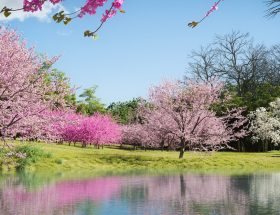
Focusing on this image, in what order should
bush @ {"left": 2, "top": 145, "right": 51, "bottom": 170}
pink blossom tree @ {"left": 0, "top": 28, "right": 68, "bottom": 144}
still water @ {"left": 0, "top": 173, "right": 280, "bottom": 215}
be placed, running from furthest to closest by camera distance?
bush @ {"left": 2, "top": 145, "right": 51, "bottom": 170} → pink blossom tree @ {"left": 0, "top": 28, "right": 68, "bottom": 144} → still water @ {"left": 0, "top": 173, "right": 280, "bottom": 215}

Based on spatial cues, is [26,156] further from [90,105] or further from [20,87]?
[90,105]

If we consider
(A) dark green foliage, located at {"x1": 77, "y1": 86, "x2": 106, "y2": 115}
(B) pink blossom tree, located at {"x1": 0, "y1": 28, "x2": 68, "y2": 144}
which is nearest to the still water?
(B) pink blossom tree, located at {"x1": 0, "y1": 28, "x2": 68, "y2": 144}

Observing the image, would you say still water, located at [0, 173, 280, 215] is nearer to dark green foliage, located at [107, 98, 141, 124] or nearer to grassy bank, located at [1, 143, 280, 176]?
grassy bank, located at [1, 143, 280, 176]

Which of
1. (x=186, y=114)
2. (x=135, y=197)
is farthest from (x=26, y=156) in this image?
(x=135, y=197)

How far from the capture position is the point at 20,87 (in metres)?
18.6

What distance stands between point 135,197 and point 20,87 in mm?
6378

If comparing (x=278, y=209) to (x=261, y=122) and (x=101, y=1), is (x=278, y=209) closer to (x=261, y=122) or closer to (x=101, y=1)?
(x=101, y=1)

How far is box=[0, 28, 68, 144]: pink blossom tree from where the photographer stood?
18.2 meters

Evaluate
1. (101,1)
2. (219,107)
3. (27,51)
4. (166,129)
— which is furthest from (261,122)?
(101,1)

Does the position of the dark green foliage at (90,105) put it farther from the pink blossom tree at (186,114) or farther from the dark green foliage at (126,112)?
the pink blossom tree at (186,114)

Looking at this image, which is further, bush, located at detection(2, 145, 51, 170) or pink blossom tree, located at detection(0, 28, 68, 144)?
bush, located at detection(2, 145, 51, 170)

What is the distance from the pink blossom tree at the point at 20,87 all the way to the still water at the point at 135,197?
3.08 meters

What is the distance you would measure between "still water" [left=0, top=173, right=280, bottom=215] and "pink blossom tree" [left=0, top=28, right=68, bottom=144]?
3.08 metres

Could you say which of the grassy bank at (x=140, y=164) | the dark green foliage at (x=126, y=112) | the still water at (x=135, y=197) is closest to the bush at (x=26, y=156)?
the grassy bank at (x=140, y=164)
